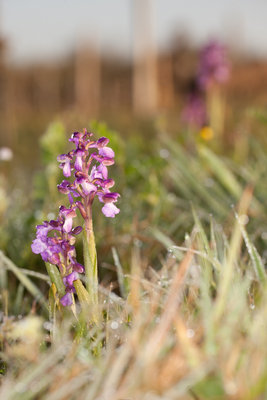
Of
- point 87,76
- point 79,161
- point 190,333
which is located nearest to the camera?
point 190,333

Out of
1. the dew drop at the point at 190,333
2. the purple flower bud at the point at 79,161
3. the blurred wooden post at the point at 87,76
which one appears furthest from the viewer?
the blurred wooden post at the point at 87,76

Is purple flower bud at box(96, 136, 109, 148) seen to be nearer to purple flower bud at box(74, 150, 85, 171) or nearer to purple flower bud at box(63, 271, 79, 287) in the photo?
purple flower bud at box(74, 150, 85, 171)

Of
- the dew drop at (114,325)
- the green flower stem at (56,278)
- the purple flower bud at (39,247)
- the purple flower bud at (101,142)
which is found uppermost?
the purple flower bud at (101,142)

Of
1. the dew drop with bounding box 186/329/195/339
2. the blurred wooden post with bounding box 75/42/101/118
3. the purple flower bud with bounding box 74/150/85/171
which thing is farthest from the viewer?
the blurred wooden post with bounding box 75/42/101/118

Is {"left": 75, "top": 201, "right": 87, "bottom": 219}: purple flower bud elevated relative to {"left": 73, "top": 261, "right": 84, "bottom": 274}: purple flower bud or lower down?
elevated

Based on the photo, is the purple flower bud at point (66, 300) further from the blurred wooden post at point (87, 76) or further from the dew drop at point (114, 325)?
the blurred wooden post at point (87, 76)

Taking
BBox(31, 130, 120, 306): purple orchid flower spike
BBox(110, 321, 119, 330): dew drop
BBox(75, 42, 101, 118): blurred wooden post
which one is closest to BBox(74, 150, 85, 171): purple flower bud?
BBox(31, 130, 120, 306): purple orchid flower spike

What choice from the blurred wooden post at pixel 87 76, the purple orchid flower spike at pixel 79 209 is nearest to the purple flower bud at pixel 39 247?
the purple orchid flower spike at pixel 79 209

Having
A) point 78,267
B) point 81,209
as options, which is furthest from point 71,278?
point 81,209

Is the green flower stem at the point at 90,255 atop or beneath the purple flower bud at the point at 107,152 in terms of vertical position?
beneath

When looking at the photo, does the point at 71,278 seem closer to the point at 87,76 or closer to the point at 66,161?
the point at 66,161

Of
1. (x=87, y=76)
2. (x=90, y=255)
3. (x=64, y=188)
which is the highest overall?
(x=64, y=188)
